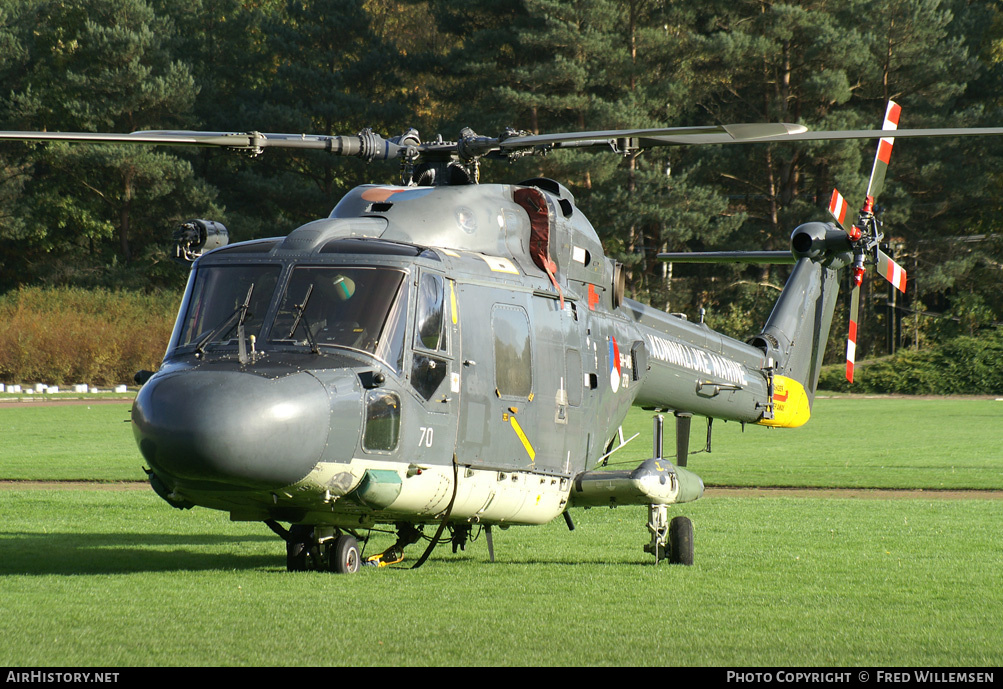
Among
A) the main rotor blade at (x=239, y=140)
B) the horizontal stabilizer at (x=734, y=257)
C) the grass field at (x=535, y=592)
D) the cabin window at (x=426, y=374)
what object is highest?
the main rotor blade at (x=239, y=140)

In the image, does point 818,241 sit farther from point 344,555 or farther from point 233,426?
point 233,426

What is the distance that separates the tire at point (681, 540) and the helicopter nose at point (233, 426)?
152 inches

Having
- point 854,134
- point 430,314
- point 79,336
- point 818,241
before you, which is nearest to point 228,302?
point 430,314

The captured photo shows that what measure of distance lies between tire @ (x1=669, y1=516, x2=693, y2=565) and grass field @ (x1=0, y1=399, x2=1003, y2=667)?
5.7 inches

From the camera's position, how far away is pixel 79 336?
45.8 m

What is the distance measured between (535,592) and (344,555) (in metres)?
1.61

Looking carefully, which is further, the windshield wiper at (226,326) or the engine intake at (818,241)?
the engine intake at (818,241)

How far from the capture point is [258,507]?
8242mm

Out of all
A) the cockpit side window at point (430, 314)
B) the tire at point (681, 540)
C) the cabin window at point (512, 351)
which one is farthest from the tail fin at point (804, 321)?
the cockpit side window at point (430, 314)

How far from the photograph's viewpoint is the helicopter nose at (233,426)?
7320 mm

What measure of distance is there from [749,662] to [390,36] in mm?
65460

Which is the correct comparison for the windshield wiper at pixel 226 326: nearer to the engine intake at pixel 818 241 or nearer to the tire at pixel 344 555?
the tire at pixel 344 555

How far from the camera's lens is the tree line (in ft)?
159

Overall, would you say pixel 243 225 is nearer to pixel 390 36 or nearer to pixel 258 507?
pixel 390 36
